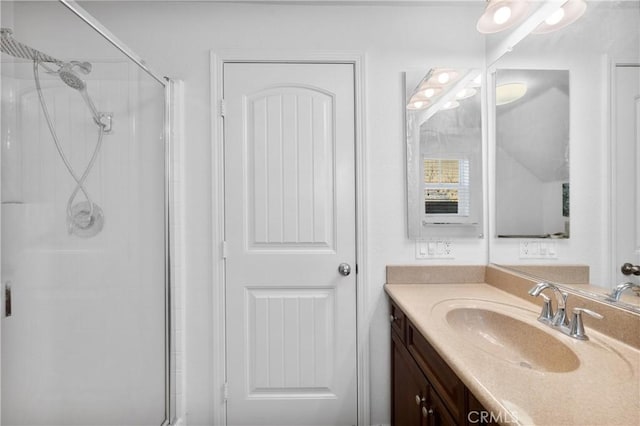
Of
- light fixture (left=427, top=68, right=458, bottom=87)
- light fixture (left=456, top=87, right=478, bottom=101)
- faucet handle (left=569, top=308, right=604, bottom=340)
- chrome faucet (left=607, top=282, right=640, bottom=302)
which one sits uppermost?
light fixture (left=427, top=68, right=458, bottom=87)

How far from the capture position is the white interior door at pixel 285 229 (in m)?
1.74

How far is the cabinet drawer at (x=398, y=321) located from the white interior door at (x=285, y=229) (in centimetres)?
31

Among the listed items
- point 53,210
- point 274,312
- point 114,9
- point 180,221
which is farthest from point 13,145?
point 274,312

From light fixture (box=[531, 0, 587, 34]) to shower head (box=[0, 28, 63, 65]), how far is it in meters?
1.99

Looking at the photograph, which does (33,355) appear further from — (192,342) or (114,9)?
(114,9)

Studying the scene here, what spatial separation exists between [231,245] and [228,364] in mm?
657

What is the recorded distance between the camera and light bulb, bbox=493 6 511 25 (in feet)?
4.84

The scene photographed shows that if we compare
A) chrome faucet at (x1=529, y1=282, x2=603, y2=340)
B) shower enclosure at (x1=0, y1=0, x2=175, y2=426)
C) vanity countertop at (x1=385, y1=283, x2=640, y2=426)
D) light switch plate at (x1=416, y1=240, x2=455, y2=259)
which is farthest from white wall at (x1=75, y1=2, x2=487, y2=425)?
vanity countertop at (x1=385, y1=283, x2=640, y2=426)

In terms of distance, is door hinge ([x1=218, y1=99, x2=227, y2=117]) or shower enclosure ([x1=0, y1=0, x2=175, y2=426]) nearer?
shower enclosure ([x1=0, y1=0, x2=175, y2=426])

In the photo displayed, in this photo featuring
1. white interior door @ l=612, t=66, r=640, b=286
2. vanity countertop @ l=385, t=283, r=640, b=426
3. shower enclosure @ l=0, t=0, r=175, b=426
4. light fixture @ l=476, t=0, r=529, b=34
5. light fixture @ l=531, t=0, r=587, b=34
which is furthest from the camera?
light fixture @ l=476, t=0, r=529, b=34

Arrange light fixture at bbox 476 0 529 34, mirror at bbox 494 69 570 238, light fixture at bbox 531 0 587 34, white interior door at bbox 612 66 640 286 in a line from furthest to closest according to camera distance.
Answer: light fixture at bbox 476 0 529 34, mirror at bbox 494 69 570 238, light fixture at bbox 531 0 587 34, white interior door at bbox 612 66 640 286

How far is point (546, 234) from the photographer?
4.66ft

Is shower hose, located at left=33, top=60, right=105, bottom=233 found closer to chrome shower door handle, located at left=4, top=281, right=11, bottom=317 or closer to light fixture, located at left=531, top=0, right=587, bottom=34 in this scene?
chrome shower door handle, located at left=4, top=281, right=11, bottom=317

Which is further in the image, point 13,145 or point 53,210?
point 53,210
